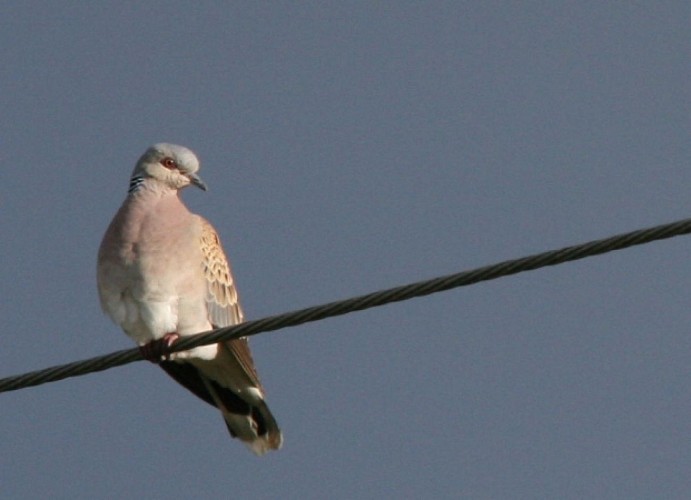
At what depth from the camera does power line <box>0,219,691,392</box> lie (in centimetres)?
476

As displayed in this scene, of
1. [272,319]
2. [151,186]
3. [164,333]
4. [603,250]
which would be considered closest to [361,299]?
[272,319]

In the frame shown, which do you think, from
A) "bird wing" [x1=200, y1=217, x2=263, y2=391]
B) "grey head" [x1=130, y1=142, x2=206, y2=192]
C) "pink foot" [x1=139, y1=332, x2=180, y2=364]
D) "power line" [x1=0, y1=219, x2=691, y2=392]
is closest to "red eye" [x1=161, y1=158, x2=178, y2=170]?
"grey head" [x1=130, y1=142, x2=206, y2=192]

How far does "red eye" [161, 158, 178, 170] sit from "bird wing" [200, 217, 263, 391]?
32cm

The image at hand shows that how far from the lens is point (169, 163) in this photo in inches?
307

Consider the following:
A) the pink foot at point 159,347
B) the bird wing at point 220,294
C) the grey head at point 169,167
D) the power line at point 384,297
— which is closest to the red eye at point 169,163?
the grey head at point 169,167

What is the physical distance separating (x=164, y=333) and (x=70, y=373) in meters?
1.58

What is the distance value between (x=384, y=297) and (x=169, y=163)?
114 inches

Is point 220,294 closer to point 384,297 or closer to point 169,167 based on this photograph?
point 169,167

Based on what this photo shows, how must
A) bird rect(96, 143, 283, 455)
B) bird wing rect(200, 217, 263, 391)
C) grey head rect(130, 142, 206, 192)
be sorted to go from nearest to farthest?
1. bird rect(96, 143, 283, 455)
2. bird wing rect(200, 217, 263, 391)
3. grey head rect(130, 142, 206, 192)

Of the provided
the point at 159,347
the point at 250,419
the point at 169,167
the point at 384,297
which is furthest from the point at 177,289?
the point at 384,297

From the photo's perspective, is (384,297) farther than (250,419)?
No

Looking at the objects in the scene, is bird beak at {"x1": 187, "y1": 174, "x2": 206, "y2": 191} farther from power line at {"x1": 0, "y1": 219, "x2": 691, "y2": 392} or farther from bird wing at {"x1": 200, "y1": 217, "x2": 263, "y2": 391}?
power line at {"x1": 0, "y1": 219, "x2": 691, "y2": 392}

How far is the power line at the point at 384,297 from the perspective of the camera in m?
4.76

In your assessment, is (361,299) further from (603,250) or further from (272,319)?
(603,250)
